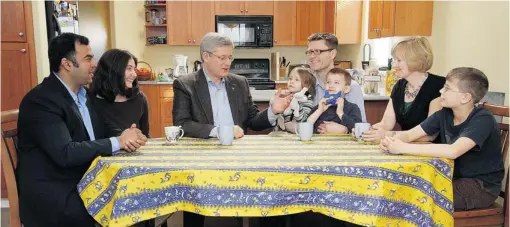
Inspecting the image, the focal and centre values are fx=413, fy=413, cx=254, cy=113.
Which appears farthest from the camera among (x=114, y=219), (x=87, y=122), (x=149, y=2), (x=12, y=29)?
(x=149, y=2)

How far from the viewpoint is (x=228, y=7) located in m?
5.38

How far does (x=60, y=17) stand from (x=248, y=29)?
2452 millimetres

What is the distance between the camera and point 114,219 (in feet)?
4.53

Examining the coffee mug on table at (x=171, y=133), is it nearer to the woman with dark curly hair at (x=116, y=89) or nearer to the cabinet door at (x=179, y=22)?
the woman with dark curly hair at (x=116, y=89)

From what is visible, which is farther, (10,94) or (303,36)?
(303,36)

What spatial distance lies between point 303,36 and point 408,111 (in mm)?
3536

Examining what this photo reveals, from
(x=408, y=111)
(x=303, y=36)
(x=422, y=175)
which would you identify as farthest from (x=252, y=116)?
(x=303, y=36)

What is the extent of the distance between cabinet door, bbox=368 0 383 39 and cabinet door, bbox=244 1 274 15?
1688 mm

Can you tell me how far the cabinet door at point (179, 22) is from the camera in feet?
17.3

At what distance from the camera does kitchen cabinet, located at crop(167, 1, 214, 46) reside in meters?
5.30

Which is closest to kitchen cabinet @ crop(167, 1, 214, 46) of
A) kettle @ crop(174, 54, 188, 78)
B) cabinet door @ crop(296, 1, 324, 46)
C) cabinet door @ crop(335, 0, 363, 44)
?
kettle @ crop(174, 54, 188, 78)

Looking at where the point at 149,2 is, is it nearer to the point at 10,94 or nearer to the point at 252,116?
the point at 10,94

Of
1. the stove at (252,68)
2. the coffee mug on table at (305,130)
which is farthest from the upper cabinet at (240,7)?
the coffee mug on table at (305,130)

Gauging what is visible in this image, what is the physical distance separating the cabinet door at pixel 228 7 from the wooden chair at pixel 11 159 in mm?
3896
